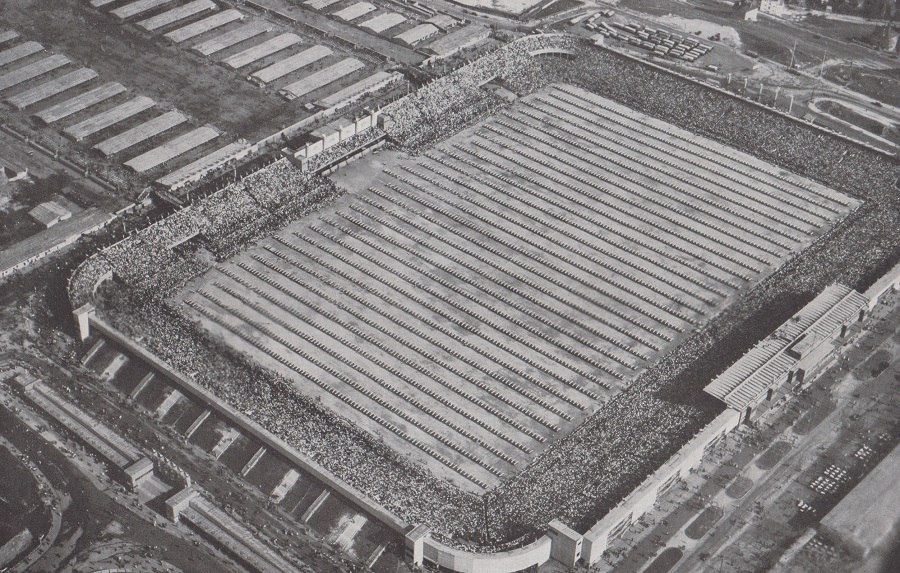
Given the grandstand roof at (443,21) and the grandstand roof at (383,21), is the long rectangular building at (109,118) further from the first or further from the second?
the grandstand roof at (443,21)

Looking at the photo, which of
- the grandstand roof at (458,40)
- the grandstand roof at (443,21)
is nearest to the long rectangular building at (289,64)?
the grandstand roof at (458,40)

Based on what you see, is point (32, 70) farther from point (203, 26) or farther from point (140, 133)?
point (203, 26)

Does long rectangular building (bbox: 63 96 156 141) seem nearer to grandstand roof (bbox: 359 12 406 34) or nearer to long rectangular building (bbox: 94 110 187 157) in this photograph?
long rectangular building (bbox: 94 110 187 157)

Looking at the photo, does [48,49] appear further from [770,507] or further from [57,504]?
[770,507]

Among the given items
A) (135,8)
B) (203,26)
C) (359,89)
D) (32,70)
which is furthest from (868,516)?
(135,8)

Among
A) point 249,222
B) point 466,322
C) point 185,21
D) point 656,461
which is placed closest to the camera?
point 656,461

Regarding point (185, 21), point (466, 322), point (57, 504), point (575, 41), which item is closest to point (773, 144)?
point (575, 41)

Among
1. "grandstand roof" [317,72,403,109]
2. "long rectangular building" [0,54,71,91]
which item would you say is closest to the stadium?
"grandstand roof" [317,72,403,109]
